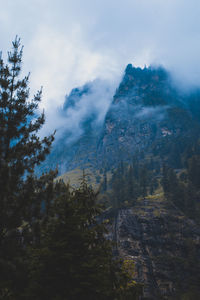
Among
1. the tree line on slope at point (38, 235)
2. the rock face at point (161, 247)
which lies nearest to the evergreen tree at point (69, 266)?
the tree line on slope at point (38, 235)

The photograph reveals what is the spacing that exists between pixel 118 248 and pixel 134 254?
545 centimetres

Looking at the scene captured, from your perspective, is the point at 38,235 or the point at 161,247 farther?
the point at 161,247

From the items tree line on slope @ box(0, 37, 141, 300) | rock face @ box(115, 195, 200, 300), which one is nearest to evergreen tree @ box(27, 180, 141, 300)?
tree line on slope @ box(0, 37, 141, 300)

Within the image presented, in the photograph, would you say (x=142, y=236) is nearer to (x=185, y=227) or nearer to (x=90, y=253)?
(x=185, y=227)

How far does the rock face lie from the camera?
56.7 meters

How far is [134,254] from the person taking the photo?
65625 mm

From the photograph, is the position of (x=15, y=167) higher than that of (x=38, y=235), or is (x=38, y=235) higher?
(x=15, y=167)

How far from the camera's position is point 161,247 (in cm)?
6762

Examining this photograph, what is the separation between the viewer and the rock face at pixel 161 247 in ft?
186

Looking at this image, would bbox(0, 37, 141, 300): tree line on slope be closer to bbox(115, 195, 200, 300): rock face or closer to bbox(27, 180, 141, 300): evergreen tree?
bbox(27, 180, 141, 300): evergreen tree

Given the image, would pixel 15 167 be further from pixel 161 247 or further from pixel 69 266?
pixel 161 247

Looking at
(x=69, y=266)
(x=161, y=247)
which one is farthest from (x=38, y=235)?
(x=161, y=247)

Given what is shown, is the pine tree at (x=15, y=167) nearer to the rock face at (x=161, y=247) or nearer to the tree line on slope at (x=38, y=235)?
the tree line on slope at (x=38, y=235)

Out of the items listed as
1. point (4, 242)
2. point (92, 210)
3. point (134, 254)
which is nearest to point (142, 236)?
point (134, 254)
